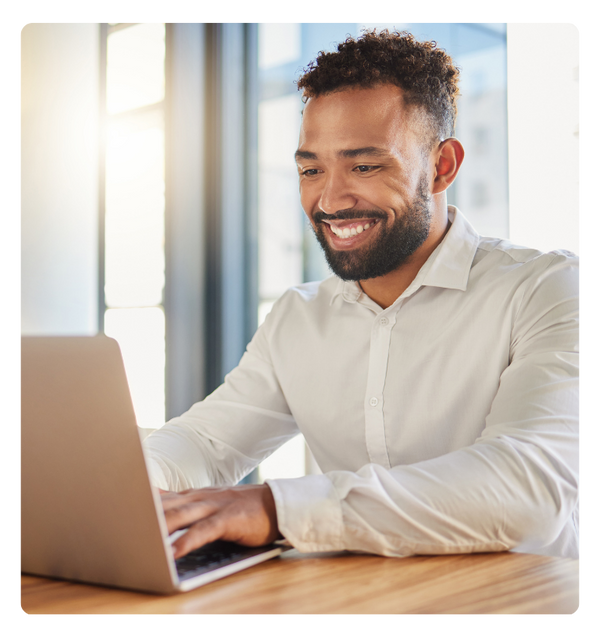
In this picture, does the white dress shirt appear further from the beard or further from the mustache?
the mustache

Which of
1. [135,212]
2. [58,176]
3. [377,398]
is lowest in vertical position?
[377,398]

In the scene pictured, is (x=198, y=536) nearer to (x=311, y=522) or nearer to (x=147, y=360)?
(x=311, y=522)

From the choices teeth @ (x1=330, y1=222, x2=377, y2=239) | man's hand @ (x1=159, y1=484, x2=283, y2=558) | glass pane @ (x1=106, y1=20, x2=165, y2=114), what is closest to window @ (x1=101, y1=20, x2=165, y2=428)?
glass pane @ (x1=106, y1=20, x2=165, y2=114)

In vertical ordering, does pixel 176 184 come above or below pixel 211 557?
above

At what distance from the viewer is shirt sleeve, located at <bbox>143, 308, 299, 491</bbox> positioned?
1.36 m

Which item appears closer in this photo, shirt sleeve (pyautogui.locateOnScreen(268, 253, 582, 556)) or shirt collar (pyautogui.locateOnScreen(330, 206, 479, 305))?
shirt sleeve (pyautogui.locateOnScreen(268, 253, 582, 556))

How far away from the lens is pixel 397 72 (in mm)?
1531

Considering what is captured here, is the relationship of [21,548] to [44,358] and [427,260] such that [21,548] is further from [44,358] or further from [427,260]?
[427,260]

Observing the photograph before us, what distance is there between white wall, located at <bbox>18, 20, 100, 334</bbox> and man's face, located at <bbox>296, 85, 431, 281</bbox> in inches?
79.1

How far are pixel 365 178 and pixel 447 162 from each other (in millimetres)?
258

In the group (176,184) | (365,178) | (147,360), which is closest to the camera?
(365,178)

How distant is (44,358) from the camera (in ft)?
2.32

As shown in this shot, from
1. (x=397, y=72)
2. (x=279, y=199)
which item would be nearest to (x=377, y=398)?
(x=397, y=72)

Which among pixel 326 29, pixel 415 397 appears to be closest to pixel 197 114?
pixel 326 29
